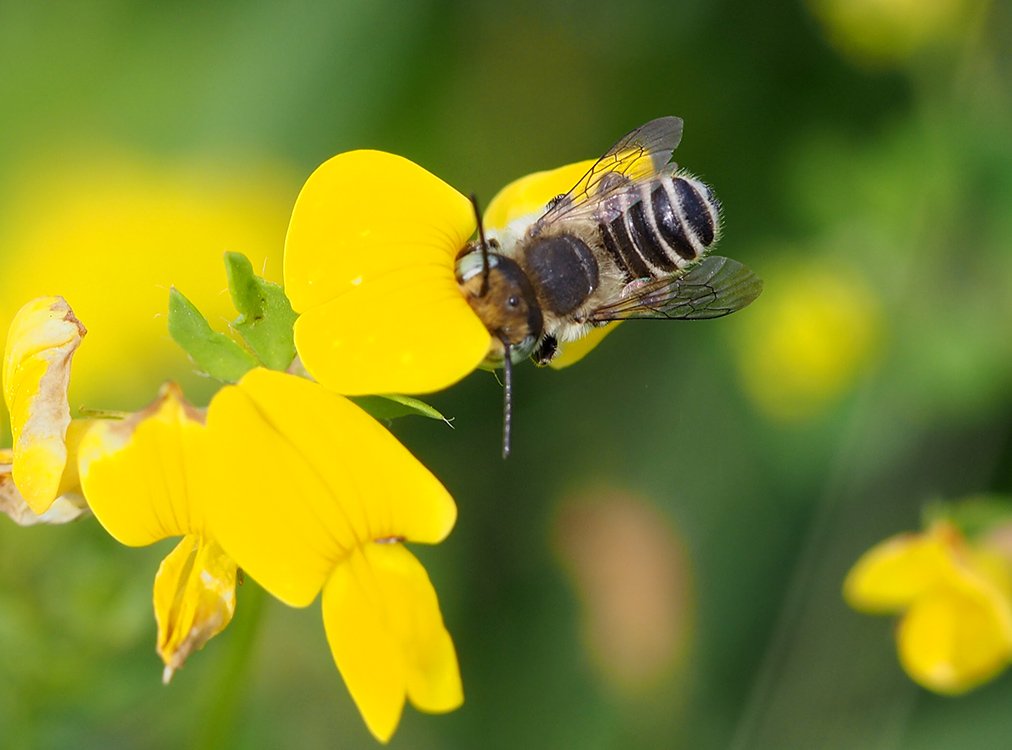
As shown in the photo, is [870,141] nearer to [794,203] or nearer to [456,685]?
[794,203]

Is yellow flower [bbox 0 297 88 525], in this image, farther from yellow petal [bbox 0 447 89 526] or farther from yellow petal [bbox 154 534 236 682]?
yellow petal [bbox 154 534 236 682]

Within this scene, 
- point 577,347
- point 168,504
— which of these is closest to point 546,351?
point 577,347

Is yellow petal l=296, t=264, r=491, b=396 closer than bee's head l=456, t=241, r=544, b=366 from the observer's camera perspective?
Yes

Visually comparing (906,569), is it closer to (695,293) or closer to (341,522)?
(695,293)

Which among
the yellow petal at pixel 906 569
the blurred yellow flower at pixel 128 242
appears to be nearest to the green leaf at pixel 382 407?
the yellow petal at pixel 906 569

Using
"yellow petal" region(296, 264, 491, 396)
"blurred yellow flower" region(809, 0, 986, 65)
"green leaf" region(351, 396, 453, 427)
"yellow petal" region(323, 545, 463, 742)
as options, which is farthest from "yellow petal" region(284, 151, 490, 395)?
"blurred yellow flower" region(809, 0, 986, 65)

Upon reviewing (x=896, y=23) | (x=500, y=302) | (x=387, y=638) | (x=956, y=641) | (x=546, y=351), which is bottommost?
(x=956, y=641)

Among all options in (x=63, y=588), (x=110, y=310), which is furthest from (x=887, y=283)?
(x=63, y=588)
